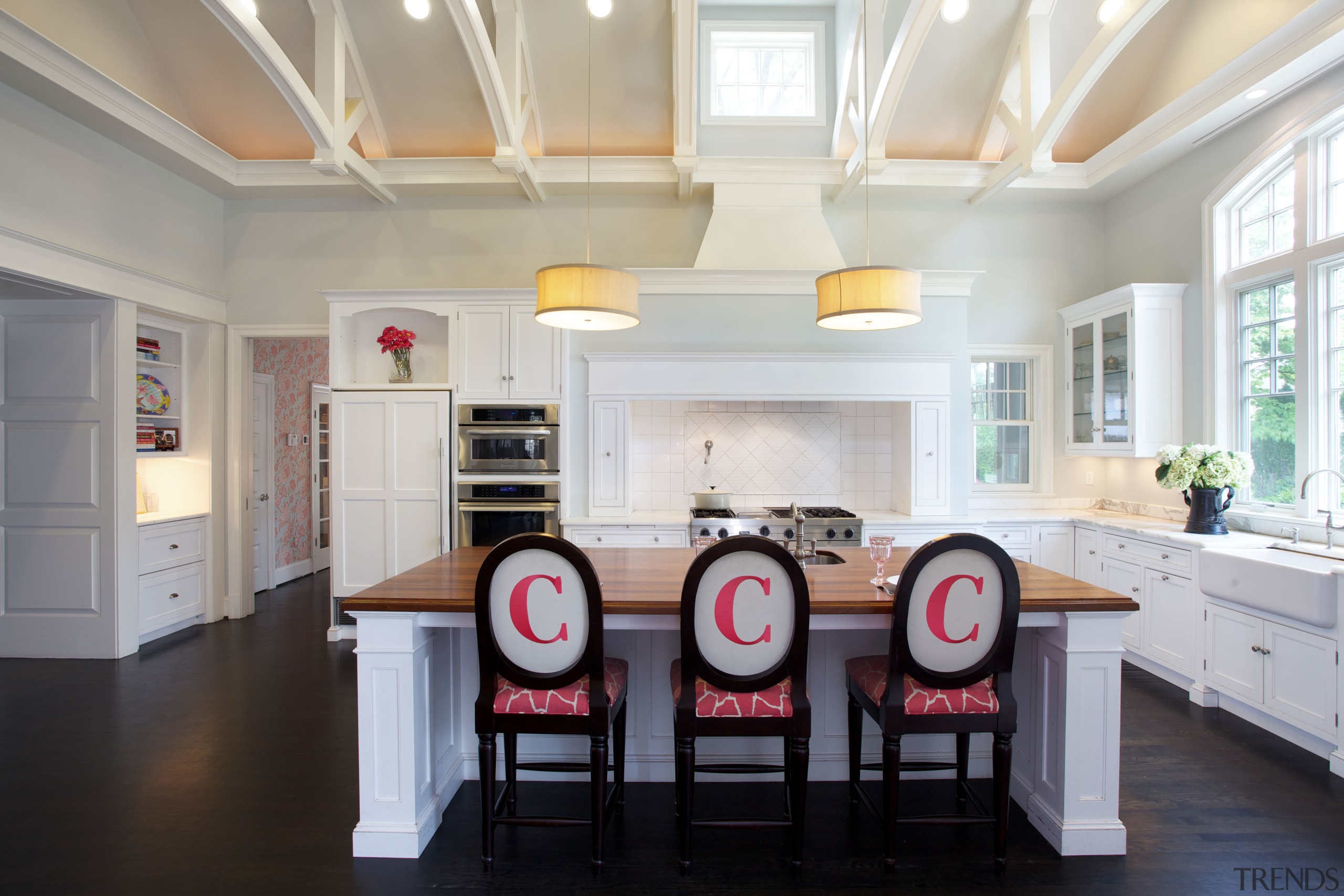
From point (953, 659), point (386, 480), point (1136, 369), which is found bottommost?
point (953, 659)

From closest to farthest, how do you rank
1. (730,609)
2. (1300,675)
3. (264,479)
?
(730,609) → (1300,675) → (264,479)

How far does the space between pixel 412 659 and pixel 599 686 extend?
0.65m

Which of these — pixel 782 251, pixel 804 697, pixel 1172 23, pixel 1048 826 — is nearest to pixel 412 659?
pixel 804 697

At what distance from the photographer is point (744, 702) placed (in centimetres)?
192

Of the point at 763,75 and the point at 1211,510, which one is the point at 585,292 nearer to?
the point at 763,75

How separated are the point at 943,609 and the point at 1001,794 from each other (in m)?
0.66

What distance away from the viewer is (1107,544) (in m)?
4.12

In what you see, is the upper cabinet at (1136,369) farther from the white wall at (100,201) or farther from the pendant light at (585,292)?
the white wall at (100,201)

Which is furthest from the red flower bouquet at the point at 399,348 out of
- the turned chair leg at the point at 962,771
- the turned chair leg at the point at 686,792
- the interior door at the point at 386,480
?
the turned chair leg at the point at 962,771

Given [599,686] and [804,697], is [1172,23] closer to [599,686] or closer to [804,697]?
[804,697]

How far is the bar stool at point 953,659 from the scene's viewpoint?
1873mm

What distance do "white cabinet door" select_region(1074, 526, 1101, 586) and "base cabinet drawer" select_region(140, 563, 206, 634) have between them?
653 cm

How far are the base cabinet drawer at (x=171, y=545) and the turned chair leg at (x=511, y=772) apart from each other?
3.70m

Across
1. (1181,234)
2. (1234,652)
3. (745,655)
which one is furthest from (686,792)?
(1181,234)
